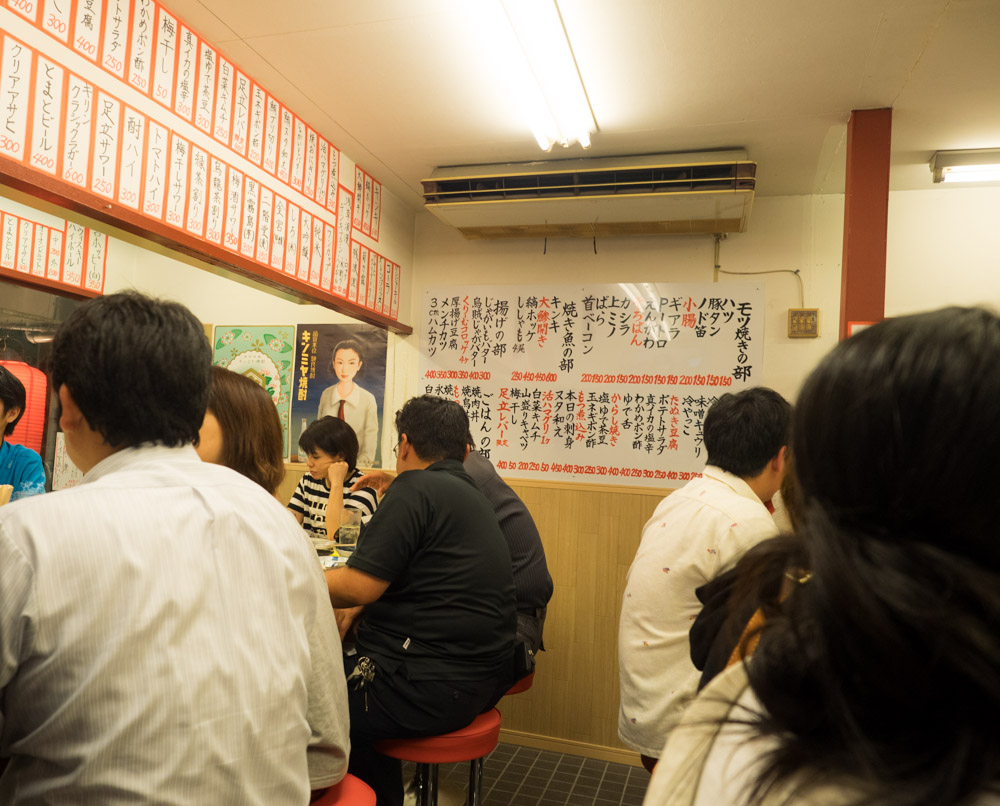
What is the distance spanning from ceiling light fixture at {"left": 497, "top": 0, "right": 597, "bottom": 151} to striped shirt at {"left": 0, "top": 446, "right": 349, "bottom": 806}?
5.25ft

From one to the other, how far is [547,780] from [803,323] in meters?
2.31

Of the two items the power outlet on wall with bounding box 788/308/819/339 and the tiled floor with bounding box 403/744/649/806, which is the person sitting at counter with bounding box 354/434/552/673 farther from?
the power outlet on wall with bounding box 788/308/819/339

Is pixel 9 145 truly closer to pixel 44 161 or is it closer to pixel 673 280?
pixel 44 161

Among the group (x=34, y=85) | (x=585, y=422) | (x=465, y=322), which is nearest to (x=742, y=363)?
(x=585, y=422)

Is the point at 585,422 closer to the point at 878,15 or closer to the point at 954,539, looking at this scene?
the point at 878,15

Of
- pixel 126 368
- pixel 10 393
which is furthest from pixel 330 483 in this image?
pixel 126 368

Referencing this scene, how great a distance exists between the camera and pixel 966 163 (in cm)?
284

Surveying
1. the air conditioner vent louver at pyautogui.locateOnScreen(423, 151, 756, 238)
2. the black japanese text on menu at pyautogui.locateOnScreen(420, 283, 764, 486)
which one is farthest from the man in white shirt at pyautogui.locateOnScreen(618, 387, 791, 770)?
the black japanese text on menu at pyautogui.locateOnScreen(420, 283, 764, 486)

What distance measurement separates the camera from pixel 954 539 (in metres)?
0.46

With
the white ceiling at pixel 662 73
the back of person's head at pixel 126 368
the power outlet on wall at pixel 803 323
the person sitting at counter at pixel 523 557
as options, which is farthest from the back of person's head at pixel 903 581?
the power outlet on wall at pixel 803 323

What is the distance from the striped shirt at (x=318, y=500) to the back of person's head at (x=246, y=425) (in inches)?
54.3

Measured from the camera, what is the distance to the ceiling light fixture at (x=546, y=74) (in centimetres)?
200

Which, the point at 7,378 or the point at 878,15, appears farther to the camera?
the point at 7,378

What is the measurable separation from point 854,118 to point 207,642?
8.80 feet
